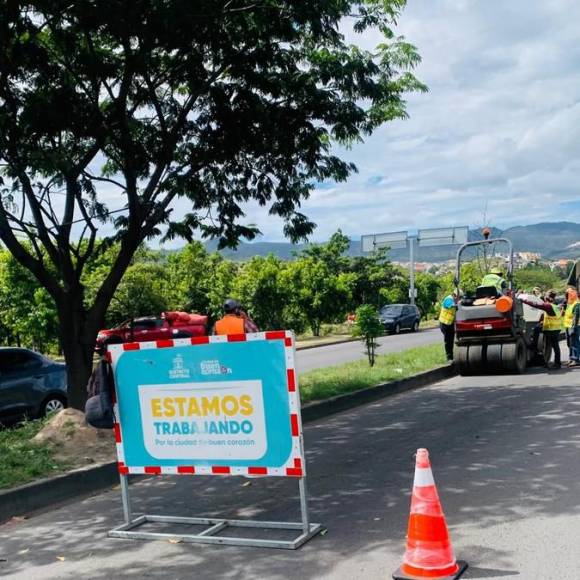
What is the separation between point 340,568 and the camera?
15.2ft

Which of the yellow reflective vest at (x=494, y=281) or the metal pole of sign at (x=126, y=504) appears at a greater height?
the yellow reflective vest at (x=494, y=281)

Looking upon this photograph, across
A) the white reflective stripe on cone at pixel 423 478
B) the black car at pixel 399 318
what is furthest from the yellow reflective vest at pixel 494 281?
the black car at pixel 399 318

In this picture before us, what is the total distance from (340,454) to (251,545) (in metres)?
3.04

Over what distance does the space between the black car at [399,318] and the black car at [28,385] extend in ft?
94.5

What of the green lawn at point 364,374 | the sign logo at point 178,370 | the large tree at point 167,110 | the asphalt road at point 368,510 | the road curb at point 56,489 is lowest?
the asphalt road at point 368,510

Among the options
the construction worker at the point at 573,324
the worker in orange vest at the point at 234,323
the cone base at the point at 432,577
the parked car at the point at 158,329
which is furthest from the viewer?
the parked car at the point at 158,329

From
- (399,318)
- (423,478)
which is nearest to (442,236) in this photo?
(399,318)

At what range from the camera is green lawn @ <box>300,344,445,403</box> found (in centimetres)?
1205

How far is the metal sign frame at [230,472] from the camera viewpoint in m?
5.25

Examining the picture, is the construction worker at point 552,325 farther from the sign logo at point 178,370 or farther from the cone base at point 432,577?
the cone base at point 432,577

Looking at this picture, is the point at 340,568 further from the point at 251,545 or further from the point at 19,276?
the point at 19,276

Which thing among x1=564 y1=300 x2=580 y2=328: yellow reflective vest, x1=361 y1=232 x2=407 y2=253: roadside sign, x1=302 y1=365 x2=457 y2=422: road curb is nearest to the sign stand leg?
x1=302 y1=365 x2=457 y2=422: road curb

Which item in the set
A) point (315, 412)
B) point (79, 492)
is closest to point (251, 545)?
point (79, 492)

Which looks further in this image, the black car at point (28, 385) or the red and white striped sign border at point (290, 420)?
the black car at point (28, 385)
